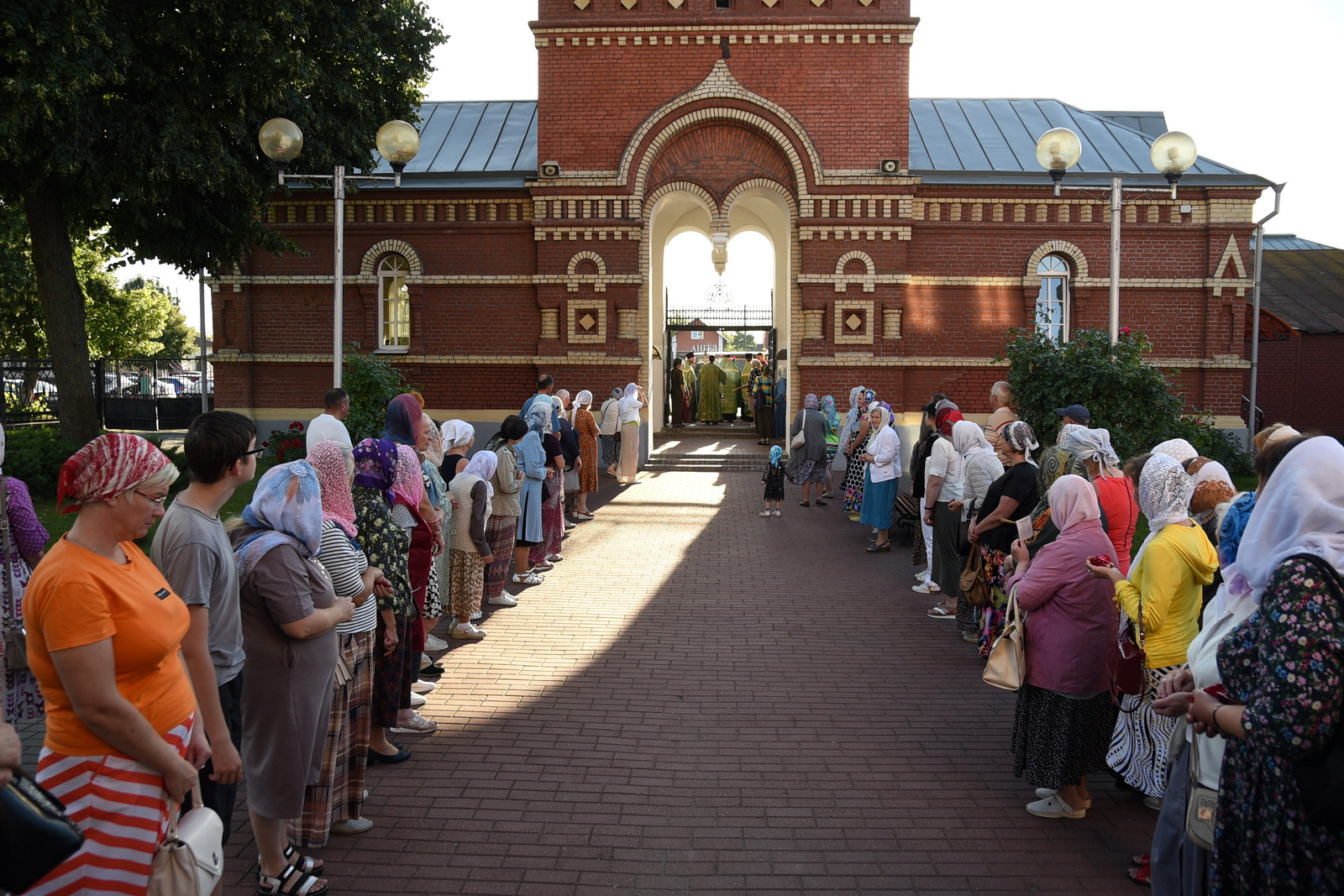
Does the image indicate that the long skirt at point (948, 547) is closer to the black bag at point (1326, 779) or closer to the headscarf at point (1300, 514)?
the headscarf at point (1300, 514)

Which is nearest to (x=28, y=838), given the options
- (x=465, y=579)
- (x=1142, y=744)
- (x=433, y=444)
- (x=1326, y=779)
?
(x=1326, y=779)

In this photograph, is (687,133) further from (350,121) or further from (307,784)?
(307,784)

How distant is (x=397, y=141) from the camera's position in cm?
1006

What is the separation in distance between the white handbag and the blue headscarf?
3453 millimetres

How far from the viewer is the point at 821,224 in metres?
19.0

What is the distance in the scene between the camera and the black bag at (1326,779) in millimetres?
2467

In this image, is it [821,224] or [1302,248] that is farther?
[1302,248]

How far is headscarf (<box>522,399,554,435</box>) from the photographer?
10.2m

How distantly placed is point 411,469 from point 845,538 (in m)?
8.65

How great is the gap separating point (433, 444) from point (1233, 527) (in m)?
5.55

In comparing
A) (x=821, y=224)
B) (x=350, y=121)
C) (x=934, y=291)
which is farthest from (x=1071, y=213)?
(x=350, y=121)

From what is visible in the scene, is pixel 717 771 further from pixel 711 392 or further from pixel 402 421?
pixel 711 392

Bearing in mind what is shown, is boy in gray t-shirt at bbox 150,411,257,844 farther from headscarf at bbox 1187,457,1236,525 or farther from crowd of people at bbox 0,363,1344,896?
headscarf at bbox 1187,457,1236,525

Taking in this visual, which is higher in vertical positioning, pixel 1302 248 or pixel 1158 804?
pixel 1302 248
